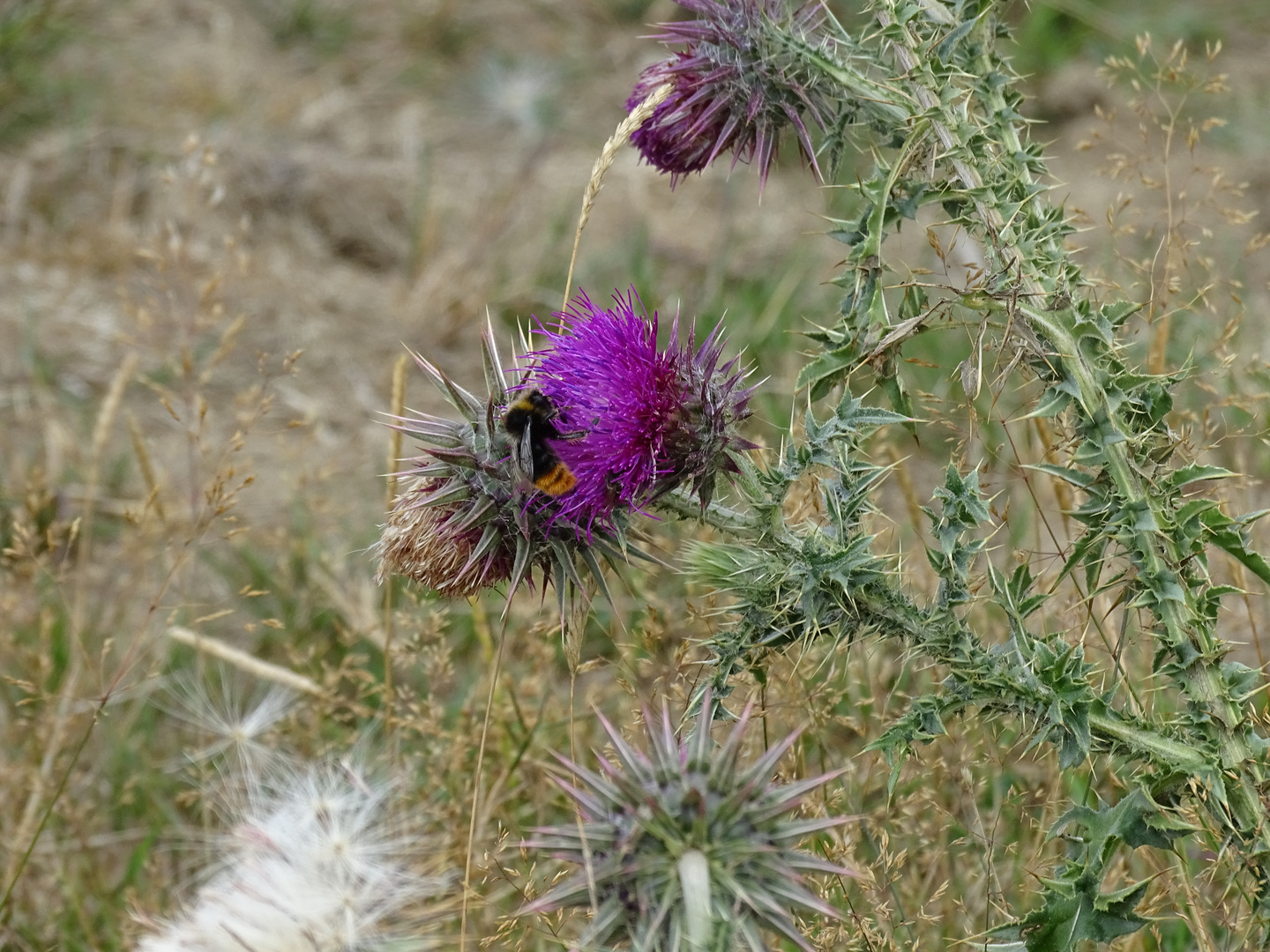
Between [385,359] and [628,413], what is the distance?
3832mm

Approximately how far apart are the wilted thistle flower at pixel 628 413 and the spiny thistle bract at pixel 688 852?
0.53 metres

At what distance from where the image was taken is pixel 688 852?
1648 millimetres

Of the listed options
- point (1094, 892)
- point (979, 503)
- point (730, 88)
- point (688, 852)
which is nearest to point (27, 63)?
point (730, 88)

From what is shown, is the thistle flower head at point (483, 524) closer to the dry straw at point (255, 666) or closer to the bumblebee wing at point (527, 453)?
the bumblebee wing at point (527, 453)

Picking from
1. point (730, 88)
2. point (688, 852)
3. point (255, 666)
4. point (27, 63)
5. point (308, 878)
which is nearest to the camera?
point (688, 852)

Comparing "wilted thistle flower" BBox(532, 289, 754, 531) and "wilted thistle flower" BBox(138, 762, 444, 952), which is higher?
"wilted thistle flower" BBox(532, 289, 754, 531)

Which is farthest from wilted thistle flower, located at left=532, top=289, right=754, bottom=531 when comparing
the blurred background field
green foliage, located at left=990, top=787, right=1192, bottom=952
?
green foliage, located at left=990, top=787, right=1192, bottom=952

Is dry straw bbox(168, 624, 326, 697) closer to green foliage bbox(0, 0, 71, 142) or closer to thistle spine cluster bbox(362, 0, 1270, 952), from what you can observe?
thistle spine cluster bbox(362, 0, 1270, 952)

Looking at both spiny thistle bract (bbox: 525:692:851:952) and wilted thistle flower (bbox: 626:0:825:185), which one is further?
wilted thistle flower (bbox: 626:0:825:185)

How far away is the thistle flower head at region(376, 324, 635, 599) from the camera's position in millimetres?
2244

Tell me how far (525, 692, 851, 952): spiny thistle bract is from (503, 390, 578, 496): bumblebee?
567mm

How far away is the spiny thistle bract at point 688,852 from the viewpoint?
1.62 metres

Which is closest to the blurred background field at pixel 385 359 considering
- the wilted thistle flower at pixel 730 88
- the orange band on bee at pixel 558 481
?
the orange band on bee at pixel 558 481

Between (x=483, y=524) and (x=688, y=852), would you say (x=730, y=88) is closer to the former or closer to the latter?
(x=483, y=524)
